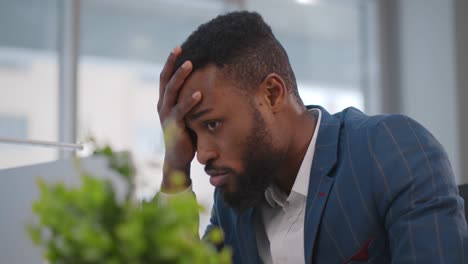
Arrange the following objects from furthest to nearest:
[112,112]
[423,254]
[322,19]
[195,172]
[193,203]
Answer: [322,19], [112,112], [195,172], [423,254], [193,203]

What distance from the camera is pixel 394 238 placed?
3.16 ft

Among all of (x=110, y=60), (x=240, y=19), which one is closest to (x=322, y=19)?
(x=110, y=60)

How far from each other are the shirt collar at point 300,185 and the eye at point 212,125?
0.20 metres

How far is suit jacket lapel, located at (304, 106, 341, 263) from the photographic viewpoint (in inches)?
42.5

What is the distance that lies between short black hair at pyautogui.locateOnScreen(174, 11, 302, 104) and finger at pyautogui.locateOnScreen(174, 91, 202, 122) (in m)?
0.06

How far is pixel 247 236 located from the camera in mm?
1197

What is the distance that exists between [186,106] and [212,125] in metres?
0.05

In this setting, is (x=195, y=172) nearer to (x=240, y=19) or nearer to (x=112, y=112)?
(x=112, y=112)

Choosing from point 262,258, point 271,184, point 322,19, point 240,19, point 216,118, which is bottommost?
point 262,258

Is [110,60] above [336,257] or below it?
above

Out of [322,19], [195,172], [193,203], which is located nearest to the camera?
[193,203]

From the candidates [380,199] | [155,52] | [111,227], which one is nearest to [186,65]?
[380,199]

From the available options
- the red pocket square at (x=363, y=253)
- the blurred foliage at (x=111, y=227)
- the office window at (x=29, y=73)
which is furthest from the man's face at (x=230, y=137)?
the office window at (x=29, y=73)

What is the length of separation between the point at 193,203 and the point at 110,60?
2.76 m
